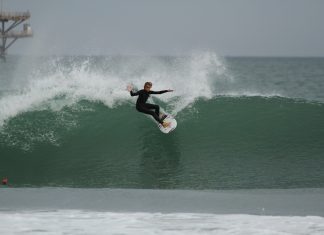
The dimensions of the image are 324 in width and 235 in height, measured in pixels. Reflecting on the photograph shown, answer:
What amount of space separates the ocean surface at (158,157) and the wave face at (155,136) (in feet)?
0.09

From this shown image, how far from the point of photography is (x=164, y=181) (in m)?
10.3

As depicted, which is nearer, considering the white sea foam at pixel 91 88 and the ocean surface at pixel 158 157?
the ocean surface at pixel 158 157

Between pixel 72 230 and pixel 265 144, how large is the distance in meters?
7.12

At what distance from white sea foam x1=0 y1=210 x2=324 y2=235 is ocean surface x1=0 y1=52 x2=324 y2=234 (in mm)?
13

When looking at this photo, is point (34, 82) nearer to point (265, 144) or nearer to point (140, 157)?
point (140, 157)

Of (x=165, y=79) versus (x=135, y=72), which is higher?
(x=135, y=72)

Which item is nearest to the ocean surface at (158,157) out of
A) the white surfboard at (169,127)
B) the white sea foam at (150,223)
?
the white sea foam at (150,223)

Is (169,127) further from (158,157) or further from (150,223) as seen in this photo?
(150,223)

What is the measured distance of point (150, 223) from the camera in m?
7.18

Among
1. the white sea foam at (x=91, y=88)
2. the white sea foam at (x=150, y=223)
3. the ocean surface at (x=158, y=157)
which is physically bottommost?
the white sea foam at (x=150, y=223)

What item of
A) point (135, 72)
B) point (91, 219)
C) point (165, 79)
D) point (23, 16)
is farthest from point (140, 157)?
point (23, 16)

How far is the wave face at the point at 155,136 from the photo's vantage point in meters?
10.8

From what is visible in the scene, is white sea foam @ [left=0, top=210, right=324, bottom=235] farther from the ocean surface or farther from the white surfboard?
the white surfboard

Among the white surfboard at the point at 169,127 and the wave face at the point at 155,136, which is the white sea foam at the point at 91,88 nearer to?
the wave face at the point at 155,136
